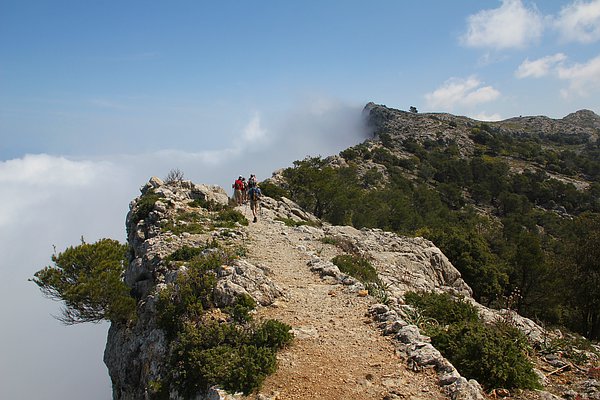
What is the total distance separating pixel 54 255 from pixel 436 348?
15221 mm

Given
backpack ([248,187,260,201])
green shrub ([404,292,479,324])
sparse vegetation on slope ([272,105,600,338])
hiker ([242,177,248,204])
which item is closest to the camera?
green shrub ([404,292,479,324])

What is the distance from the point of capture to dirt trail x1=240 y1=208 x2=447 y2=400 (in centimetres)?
843

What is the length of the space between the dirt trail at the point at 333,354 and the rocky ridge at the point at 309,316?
23 mm

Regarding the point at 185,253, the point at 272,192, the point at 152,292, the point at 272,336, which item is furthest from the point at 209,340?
the point at 272,192

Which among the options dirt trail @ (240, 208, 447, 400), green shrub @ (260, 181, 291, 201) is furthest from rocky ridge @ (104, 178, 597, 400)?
green shrub @ (260, 181, 291, 201)

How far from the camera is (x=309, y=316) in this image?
12141 mm

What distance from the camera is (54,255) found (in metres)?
16.9

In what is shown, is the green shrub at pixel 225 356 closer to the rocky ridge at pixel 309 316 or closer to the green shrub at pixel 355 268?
the rocky ridge at pixel 309 316

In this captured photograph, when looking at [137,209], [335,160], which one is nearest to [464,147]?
[335,160]

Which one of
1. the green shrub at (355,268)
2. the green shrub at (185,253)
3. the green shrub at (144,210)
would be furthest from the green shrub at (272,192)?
the green shrub at (185,253)

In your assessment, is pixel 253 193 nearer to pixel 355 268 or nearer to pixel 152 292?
pixel 355 268

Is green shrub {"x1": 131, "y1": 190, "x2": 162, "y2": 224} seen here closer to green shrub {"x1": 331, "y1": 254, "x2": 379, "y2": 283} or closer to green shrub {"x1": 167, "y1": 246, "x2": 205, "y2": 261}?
green shrub {"x1": 167, "y1": 246, "x2": 205, "y2": 261}

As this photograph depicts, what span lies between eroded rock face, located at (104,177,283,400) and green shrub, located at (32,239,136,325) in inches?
31.5

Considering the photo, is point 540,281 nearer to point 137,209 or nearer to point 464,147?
point 137,209
